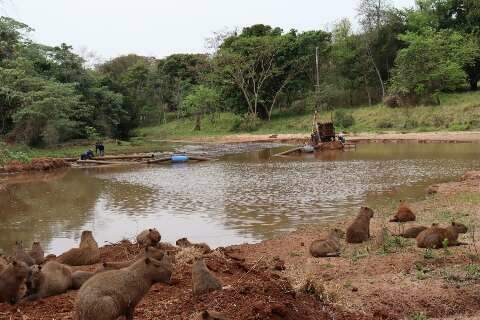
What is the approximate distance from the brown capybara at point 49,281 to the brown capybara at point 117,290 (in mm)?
1655

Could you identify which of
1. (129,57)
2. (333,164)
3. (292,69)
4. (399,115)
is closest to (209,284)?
(333,164)

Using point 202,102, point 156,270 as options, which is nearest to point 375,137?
point 202,102

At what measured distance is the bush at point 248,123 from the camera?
56.4 metres

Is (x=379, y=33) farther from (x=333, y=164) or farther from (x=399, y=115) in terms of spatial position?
(x=333, y=164)

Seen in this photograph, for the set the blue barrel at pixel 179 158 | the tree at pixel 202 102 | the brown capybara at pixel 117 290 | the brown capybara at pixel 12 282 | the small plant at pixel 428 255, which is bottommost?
the blue barrel at pixel 179 158

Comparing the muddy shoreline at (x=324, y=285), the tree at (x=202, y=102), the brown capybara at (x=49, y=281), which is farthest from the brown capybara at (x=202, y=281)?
the tree at (x=202, y=102)

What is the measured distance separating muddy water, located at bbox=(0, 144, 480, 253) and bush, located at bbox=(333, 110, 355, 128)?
17287 millimetres

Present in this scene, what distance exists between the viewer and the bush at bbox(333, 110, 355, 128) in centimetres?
4822

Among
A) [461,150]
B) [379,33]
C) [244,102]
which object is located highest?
[379,33]

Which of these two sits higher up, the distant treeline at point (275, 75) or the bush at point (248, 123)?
the distant treeline at point (275, 75)

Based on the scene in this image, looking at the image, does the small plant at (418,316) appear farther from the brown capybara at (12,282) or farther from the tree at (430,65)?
the tree at (430,65)

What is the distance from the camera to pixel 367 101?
56281mm

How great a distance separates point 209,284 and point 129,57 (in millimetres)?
80633

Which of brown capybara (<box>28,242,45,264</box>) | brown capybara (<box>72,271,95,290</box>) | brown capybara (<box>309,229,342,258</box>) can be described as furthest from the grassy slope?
brown capybara (<box>72,271,95,290</box>)
